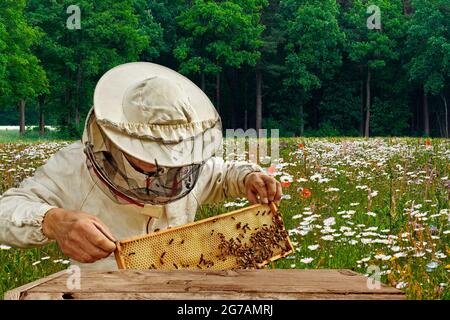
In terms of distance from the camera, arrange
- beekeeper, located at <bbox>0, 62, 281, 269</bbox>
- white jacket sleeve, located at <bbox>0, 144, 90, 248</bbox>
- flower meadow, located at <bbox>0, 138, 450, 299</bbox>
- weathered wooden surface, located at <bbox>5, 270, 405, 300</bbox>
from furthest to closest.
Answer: flower meadow, located at <bbox>0, 138, 450, 299</bbox>, white jacket sleeve, located at <bbox>0, 144, 90, 248</bbox>, beekeeper, located at <bbox>0, 62, 281, 269</bbox>, weathered wooden surface, located at <bbox>5, 270, 405, 300</bbox>

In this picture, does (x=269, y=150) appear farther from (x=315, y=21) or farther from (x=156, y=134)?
(x=315, y=21)

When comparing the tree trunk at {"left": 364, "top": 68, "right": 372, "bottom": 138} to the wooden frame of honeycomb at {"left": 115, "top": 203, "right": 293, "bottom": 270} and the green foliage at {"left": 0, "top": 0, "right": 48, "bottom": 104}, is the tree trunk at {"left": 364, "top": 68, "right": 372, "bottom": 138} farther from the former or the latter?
the wooden frame of honeycomb at {"left": 115, "top": 203, "right": 293, "bottom": 270}

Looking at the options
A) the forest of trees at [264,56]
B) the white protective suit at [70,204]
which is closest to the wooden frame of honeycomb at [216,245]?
the white protective suit at [70,204]

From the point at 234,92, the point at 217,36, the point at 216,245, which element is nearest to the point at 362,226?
the point at 216,245

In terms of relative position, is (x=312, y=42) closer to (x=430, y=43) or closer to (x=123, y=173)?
(x=430, y=43)

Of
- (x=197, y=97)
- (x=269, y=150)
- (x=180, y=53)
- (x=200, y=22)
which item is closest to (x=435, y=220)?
(x=197, y=97)

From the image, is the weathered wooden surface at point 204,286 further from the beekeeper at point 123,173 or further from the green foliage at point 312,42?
the green foliage at point 312,42

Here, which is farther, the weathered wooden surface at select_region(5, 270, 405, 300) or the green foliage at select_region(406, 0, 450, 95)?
the green foliage at select_region(406, 0, 450, 95)

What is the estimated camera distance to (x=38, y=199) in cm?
314

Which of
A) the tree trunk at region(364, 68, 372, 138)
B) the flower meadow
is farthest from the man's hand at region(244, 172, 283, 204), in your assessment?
the tree trunk at region(364, 68, 372, 138)

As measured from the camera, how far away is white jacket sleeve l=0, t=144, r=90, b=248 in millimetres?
2910

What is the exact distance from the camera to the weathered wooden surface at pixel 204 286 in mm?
2078

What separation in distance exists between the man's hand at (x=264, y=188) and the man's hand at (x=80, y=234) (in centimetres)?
101

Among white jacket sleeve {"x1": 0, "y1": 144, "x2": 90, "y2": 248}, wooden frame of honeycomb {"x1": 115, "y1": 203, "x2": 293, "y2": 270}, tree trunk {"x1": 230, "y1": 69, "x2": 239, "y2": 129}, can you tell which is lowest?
wooden frame of honeycomb {"x1": 115, "y1": 203, "x2": 293, "y2": 270}
